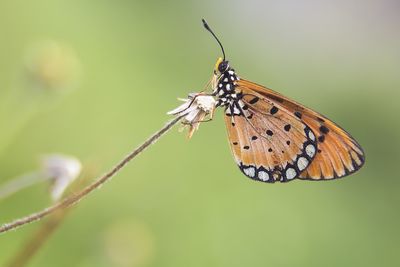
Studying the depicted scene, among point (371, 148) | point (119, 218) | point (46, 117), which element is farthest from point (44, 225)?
point (371, 148)

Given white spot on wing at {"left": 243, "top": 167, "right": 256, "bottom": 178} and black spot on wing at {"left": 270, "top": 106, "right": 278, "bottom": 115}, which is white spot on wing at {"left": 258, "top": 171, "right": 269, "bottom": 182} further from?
black spot on wing at {"left": 270, "top": 106, "right": 278, "bottom": 115}

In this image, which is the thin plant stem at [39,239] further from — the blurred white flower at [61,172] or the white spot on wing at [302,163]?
the white spot on wing at [302,163]

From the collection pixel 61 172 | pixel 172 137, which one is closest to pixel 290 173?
pixel 61 172

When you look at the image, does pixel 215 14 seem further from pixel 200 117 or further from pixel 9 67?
pixel 200 117

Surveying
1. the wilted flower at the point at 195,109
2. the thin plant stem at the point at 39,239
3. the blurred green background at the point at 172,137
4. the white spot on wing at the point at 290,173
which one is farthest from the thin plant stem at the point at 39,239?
the white spot on wing at the point at 290,173

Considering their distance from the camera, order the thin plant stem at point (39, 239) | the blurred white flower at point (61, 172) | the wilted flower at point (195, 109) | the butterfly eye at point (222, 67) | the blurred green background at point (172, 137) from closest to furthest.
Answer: the thin plant stem at point (39, 239)
the wilted flower at point (195, 109)
the blurred white flower at point (61, 172)
the butterfly eye at point (222, 67)
the blurred green background at point (172, 137)

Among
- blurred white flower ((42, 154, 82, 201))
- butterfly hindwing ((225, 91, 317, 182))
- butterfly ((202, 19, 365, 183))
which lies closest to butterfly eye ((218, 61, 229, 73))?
butterfly ((202, 19, 365, 183))
